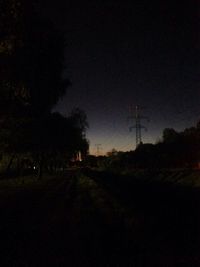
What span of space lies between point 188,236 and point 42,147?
156ft

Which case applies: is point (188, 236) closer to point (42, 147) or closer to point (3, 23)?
point (3, 23)

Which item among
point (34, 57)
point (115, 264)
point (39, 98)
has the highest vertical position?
point (34, 57)

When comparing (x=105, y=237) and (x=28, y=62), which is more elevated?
(x=28, y=62)

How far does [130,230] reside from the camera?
12.9m

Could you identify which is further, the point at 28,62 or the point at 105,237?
the point at 28,62

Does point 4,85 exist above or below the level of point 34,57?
below

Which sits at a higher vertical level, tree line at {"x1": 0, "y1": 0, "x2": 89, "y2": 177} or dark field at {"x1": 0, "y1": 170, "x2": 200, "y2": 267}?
tree line at {"x1": 0, "y1": 0, "x2": 89, "y2": 177}

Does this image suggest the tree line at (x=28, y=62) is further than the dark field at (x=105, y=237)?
Yes

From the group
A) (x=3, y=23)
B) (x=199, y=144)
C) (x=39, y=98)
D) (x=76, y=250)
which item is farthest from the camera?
(x=199, y=144)

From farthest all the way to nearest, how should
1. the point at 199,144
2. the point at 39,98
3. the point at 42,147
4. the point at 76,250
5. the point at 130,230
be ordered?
the point at 199,144, the point at 42,147, the point at 39,98, the point at 130,230, the point at 76,250

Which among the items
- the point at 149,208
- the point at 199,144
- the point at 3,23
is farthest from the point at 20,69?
the point at 199,144

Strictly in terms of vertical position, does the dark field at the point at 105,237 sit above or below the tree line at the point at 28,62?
below

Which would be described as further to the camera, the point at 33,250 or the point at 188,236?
the point at 188,236

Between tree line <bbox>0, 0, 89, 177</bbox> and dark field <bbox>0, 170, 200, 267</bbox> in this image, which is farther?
tree line <bbox>0, 0, 89, 177</bbox>
